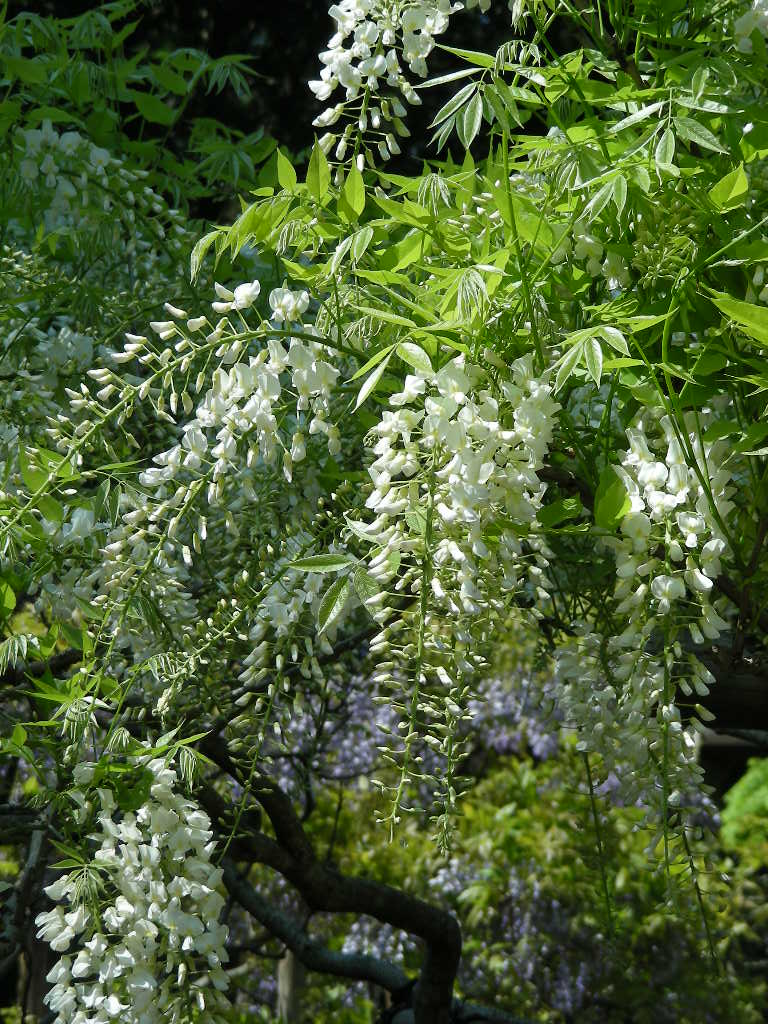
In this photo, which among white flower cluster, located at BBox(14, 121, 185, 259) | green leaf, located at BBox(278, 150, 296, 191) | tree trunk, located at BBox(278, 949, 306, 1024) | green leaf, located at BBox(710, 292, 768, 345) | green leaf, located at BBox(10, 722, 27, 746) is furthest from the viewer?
tree trunk, located at BBox(278, 949, 306, 1024)

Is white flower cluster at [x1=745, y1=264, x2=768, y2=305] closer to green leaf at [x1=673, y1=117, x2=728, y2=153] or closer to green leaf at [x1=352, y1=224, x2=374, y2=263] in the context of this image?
green leaf at [x1=673, y1=117, x2=728, y2=153]

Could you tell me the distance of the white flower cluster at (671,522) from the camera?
1.02 metres

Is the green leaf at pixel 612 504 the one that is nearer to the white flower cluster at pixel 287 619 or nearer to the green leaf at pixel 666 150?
the green leaf at pixel 666 150

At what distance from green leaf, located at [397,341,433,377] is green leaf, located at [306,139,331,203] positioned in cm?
23

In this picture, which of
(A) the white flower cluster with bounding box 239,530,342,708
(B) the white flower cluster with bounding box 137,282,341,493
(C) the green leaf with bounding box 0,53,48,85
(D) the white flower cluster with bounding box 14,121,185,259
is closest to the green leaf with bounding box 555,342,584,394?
(B) the white flower cluster with bounding box 137,282,341,493

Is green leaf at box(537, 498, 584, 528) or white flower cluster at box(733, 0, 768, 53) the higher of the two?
white flower cluster at box(733, 0, 768, 53)

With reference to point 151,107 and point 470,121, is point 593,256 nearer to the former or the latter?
point 470,121

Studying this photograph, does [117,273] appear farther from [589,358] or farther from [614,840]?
[614,840]

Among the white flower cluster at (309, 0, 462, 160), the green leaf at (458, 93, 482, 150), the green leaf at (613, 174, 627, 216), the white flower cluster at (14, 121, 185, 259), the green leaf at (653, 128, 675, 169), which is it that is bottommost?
the green leaf at (613, 174, 627, 216)

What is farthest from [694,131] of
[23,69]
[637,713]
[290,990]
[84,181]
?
[290,990]

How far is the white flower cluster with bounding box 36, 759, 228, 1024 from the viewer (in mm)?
1204

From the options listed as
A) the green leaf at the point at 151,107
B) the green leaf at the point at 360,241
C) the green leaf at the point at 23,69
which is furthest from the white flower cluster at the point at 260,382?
the green leaf at the point at 151,107

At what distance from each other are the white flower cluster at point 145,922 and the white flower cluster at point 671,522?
535mm

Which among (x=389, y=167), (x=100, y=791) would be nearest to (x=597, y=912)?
(x=389, y=167)
